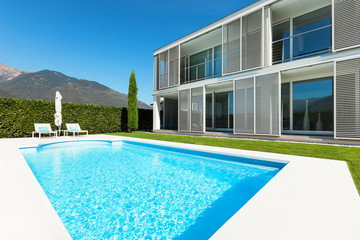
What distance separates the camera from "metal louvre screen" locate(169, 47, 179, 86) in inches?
471

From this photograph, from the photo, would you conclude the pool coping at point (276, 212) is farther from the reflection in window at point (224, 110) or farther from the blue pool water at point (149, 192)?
the reflection in window at point (224, 110)

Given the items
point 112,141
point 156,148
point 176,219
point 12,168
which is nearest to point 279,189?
point 176,219

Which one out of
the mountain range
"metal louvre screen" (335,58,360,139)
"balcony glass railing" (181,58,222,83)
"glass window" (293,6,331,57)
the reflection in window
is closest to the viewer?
"metal louvre screen" (335,58,360,139)

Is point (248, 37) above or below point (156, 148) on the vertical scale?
above

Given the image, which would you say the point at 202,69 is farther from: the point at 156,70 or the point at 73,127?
the point at 73,127

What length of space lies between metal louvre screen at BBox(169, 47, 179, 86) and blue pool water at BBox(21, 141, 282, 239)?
297 inches

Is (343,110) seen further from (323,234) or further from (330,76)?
(323,234)

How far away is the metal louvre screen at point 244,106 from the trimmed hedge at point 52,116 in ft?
30.5

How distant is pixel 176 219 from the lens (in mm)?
2312

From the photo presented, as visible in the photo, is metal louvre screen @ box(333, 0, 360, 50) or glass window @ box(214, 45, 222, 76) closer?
metal louvre screen @ box(333, 0, 360, 50)

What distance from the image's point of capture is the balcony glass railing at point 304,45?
299 inches

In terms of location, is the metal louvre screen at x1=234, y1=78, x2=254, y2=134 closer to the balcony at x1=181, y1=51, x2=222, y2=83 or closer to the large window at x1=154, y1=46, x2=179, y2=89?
the balcony at x1=181, y1=51, x2=222, y2=83

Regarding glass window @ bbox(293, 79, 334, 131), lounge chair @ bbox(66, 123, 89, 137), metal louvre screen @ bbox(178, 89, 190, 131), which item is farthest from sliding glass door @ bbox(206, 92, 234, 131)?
lounge chair @ bbox(66, 123, 89, 137)

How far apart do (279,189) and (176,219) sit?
1.49 meters
